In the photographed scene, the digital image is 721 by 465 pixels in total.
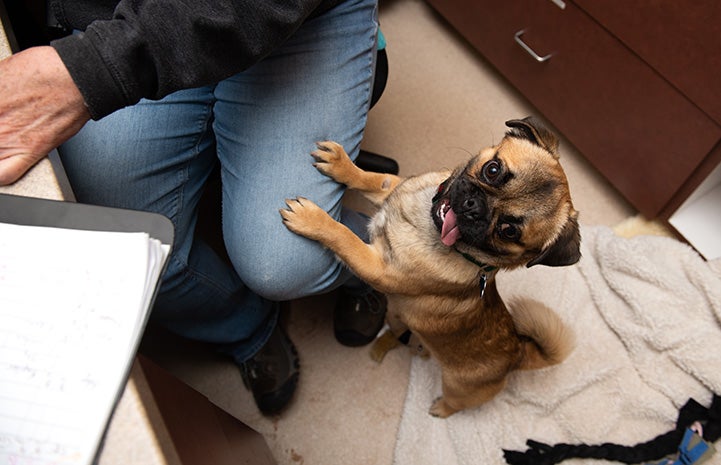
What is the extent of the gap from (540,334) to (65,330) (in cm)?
105

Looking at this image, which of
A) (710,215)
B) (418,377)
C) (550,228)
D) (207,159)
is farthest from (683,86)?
(207,159)

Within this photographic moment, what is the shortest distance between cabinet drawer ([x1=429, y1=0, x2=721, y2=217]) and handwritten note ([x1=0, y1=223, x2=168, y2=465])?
1486 mm

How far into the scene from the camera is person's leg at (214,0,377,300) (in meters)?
1.02

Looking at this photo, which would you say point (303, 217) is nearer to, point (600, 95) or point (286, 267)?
point (286, 267)

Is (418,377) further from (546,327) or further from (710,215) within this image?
(710,215)

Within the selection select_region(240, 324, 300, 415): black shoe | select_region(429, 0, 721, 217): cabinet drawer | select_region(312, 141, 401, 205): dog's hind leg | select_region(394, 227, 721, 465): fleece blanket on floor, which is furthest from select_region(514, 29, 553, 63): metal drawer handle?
select_region(240, 324, 300, 415): black shoe

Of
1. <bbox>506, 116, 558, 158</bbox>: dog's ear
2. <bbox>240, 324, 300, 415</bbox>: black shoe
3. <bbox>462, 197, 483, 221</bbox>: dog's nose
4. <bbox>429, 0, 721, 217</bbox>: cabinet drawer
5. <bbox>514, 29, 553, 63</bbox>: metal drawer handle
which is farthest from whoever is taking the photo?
<bbox>514, 29, 553, 63</bbox>: metal drawer handle

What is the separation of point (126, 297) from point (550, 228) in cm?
81

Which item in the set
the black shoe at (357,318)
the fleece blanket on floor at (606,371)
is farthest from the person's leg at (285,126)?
the fleece blanket on floor at (606,371)

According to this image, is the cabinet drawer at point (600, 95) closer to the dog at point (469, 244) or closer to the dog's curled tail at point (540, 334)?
the dog at point (469, 244)

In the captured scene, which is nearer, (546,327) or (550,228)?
(550,228)

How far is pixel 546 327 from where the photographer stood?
120 centimetres

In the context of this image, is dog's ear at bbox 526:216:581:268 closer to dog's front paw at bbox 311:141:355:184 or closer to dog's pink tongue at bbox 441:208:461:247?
dog's pink tongue at bbox 441:208:461:247

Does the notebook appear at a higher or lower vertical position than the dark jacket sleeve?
lower
